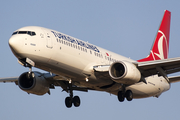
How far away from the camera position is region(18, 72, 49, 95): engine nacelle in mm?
36438

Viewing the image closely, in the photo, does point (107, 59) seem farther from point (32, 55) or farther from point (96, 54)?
point (32, 55)

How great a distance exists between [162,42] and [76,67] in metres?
19.5

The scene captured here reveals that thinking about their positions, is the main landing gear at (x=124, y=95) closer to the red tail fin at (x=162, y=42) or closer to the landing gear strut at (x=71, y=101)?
the landing gear strut at (x=71, y=101)

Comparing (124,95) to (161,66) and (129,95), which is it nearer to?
(129,95)

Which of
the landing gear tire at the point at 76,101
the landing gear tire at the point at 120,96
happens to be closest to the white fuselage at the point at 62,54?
the landing gear tire at the point at 120,96

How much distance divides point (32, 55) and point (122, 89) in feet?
36.4

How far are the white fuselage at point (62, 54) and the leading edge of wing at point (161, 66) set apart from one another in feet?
11.1

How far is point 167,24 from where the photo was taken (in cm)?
5022

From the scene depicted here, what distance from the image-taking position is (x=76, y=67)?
31156 mm

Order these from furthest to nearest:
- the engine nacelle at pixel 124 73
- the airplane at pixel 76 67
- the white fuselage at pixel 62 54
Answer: the engine nacelle at pixel 124 73, the airplane at pixel 76 67, the white fuselage at pixel 62 54

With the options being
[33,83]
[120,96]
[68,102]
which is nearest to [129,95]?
[120,96]

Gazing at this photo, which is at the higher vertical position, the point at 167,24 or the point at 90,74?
the point at 167,24

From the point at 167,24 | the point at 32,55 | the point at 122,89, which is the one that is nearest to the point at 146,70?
the point at 122,89

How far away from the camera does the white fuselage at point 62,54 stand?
28656 millimetres
